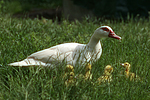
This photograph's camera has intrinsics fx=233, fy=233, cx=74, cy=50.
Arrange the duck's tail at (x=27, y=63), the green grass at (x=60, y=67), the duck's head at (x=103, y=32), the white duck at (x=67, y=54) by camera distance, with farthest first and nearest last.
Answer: the duck's head at (x=103, y=32), the white duck at (x=67, y=54), the duck's tail at (x=27, y=63), the green grass at (x=60, y=67)

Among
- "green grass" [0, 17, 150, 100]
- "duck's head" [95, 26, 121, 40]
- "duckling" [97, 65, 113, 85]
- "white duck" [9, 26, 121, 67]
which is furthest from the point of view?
"duck's head" [95, 26, 121, 40]

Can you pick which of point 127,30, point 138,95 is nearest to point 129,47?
point 127,30

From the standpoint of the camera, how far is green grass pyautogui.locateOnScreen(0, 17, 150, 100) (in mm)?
2988

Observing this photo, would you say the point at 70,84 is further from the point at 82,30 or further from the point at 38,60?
the point at 82,30

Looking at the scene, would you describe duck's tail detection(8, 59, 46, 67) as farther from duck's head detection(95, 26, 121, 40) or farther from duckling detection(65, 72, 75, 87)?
duck's head detection(95, 26, 121, 40)

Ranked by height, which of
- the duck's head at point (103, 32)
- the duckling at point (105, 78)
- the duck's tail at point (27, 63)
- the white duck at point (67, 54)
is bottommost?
the duckling at point (105, 78)

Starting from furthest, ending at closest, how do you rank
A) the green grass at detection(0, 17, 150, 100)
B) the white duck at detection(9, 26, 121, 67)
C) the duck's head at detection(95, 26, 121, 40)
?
the duck's head at detection(95, 26, 121, 40)
the white duck at detection(9, 26, 121, 67)
the green grass at detection(0, 17, 150, 100)

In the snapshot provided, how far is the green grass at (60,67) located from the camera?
2.99m

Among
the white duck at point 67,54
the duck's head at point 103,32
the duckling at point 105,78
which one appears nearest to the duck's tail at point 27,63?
the white duck at point 67,54

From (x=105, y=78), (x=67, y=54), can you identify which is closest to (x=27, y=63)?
(x=67, y=54)

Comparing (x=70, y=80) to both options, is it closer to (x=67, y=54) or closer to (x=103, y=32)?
(x=67, y=54)

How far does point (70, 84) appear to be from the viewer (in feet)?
9.97

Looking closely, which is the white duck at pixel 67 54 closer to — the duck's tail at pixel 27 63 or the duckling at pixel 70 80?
the duck's tail at pixel 27 63

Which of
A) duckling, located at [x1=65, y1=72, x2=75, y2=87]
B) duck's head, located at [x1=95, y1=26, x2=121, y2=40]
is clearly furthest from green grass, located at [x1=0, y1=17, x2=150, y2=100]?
duck's head, located at [x1=95, y1=26, x2=121, y2=40]
